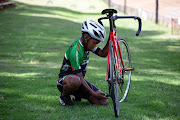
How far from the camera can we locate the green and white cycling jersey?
15.3ft

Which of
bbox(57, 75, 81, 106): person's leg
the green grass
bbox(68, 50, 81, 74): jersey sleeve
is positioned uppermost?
bbox(68, 50, 81, 74): jersey sleeve

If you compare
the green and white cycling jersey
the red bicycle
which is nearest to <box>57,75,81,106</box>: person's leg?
the green and white cycling jersey

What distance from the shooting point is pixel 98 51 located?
5.19m

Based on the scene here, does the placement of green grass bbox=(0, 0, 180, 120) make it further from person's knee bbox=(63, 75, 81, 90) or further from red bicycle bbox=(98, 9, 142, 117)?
person's knee bbox=(63, 75, 81, 90)

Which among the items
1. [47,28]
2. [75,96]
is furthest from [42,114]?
[47,28]

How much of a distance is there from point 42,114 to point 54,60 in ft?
22.2

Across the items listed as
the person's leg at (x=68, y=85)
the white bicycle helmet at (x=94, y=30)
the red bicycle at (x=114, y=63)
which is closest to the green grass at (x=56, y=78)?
the person's leg at (x=68, y=85)

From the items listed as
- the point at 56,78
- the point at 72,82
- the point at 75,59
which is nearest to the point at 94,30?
the point at 75,59

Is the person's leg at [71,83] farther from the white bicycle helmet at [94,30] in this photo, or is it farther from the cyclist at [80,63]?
the white bicycle helmet at [94,30]

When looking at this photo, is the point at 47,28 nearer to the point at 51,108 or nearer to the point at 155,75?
the point at 155,75

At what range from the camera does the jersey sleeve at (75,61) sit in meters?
4.65

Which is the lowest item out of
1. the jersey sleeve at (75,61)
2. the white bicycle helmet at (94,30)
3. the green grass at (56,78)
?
the green grass at (56,78)

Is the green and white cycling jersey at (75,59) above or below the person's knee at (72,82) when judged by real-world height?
above

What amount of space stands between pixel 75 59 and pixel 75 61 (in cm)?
Answer: 3
